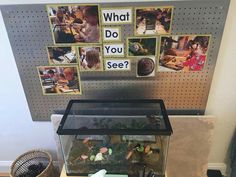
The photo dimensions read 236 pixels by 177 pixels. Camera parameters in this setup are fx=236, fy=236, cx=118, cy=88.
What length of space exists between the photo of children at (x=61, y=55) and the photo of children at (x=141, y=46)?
29cm

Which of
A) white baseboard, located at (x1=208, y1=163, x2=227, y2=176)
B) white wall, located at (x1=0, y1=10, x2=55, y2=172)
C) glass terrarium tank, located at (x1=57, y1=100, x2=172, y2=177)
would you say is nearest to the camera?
glass terrarium tank, located at (x1=57, y1=100, x2=172, y2=177)

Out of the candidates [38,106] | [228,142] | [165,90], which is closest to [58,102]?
[38,106]

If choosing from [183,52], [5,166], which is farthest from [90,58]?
[5,166]

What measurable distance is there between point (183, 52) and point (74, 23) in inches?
22.2

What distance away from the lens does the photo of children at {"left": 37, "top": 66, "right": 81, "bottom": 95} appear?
50.5 inches

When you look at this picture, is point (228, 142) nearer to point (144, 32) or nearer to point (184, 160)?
point (184, 160)

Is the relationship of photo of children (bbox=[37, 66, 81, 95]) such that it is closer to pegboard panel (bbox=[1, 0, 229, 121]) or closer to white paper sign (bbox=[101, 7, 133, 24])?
pegboard panel (bbox=[1, 0, 229, 121])

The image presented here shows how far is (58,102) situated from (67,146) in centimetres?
32

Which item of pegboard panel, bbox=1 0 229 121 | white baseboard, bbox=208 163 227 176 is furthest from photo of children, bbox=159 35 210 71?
white baseboard, bbox=208 163 227 176

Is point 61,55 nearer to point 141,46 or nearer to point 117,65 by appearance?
point 117,65

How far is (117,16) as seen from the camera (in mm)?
1125

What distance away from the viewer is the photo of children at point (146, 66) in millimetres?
Answer: 1229

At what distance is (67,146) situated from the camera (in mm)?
1157

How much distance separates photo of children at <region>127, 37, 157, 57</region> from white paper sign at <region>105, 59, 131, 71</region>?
0.05 metres
